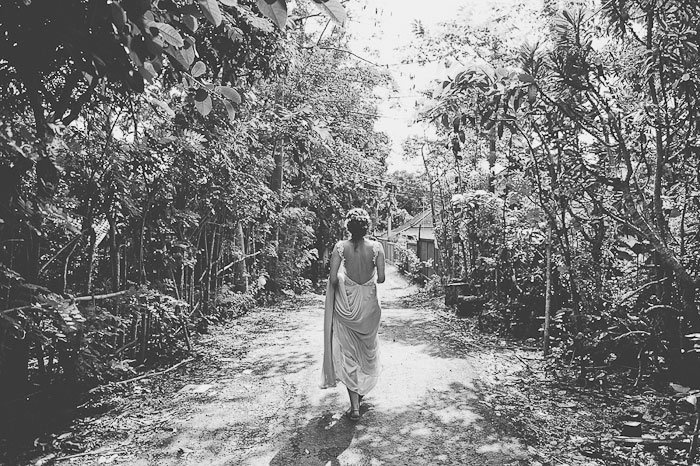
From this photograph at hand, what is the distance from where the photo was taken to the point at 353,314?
17.1 ft

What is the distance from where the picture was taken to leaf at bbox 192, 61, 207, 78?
2.67 meters

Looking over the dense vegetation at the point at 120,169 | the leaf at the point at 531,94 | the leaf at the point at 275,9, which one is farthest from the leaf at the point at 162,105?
the leaf at the point at 531,94

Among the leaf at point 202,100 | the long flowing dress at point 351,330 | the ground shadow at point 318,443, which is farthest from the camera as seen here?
the long flowing dress at point 351,330

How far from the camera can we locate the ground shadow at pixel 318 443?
13.2ft

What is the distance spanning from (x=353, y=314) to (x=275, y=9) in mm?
3707

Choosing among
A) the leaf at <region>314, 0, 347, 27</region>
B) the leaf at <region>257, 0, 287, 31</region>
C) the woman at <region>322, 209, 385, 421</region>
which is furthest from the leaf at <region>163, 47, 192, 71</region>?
the woman at <region>322, 209, 385, 421</region>

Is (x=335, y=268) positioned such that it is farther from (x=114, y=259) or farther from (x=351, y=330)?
(x=114, y=259)

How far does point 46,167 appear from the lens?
2.96 m

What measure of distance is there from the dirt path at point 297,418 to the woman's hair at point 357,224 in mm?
1664

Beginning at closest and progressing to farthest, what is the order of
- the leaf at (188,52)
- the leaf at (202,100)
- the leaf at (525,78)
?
the leaf at (188,52) < the leaf at (202,100) < the leaf at (525,78)

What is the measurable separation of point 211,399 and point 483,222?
6899 mm

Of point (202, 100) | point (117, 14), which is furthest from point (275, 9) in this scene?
point (202, 100)

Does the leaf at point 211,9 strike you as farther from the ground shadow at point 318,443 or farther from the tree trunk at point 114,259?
the tree trunk at point 114,259

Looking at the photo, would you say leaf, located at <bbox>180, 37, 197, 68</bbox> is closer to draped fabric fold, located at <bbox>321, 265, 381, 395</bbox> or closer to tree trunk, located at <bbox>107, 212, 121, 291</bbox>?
draped fabric fold, located at <bbox>321, 265, 381, 395</bbox>
